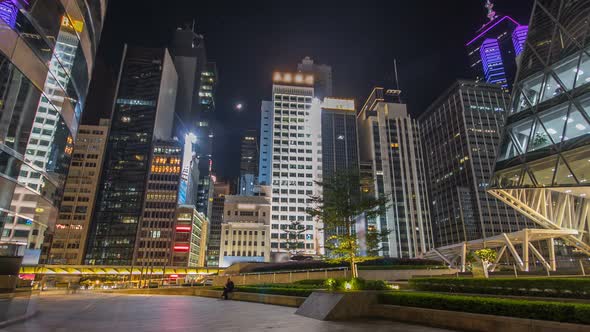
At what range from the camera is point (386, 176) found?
5915 inches

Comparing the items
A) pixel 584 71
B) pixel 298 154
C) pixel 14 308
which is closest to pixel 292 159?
pixel 298 154

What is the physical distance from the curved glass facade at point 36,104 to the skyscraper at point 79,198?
426 ft

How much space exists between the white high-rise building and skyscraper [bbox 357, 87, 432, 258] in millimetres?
31854

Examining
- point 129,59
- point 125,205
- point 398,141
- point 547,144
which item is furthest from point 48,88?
point 129,59

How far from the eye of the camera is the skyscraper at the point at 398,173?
14038 centimetres

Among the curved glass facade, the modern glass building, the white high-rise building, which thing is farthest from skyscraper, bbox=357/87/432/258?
the curved glass facade

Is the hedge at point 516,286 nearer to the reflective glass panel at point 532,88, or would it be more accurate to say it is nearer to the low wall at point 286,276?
the low wall at point 286,276

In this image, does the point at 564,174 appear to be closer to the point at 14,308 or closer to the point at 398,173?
the point at 14,308

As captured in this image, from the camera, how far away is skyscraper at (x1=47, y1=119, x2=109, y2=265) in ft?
396

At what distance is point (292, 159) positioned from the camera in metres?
128

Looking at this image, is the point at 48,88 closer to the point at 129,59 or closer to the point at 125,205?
the point at 125,205

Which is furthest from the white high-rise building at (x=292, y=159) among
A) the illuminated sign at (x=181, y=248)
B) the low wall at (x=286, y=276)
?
the low wall at (x=286, y=276)

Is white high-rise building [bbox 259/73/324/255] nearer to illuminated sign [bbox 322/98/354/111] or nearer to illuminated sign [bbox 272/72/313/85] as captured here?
illuminated sign [bbox 272/72/313/85]

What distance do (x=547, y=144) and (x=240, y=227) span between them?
91272 mm
